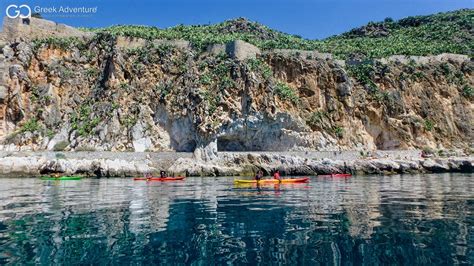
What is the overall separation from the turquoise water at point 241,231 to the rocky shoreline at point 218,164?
21341 mm

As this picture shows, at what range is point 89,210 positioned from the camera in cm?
1509

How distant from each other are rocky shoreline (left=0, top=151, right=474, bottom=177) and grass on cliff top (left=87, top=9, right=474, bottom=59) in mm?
17178

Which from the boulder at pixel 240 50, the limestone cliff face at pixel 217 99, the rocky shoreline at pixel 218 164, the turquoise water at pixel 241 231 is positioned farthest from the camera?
the boulder at pixel 240 50

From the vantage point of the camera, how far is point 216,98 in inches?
1794

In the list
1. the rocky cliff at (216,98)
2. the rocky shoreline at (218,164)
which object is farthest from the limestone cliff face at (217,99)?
the rocky shoreline at (218,164)

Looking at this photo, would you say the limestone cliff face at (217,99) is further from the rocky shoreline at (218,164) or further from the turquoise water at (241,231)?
the turquoise water at (241,231)

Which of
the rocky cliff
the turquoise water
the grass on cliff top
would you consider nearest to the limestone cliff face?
the rocky cliff

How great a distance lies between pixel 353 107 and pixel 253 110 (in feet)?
44.3

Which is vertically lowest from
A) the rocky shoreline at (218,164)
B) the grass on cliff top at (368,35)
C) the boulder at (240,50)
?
the rocky shoreline at (218,164)

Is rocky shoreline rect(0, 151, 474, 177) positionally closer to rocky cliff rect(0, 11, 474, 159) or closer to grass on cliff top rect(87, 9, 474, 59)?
rocky cliff rect(0, 11, 474, 159)

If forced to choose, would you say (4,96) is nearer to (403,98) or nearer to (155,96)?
(155,96)

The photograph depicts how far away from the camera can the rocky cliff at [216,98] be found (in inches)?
1766

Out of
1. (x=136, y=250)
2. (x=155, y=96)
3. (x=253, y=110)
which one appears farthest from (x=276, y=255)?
(x=155, y=96)

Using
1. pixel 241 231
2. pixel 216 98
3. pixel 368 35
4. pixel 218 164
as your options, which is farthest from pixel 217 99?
pixel 368 35
